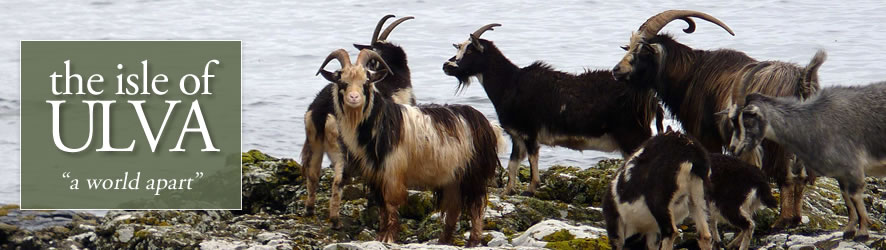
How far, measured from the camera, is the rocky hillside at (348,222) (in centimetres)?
1072

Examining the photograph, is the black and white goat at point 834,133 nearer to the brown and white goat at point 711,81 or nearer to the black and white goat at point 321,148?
the brown and white goat at point 711,81

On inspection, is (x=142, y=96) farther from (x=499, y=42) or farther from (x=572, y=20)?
(x=572, y=20)

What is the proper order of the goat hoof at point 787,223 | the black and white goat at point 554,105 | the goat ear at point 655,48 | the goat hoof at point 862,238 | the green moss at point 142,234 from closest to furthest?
the goat hoof at point 862,238
the green moss at point 142,234
the goat hoof at point 787,223
the goat ear at point 655,48
the black and white goat at point 554,105

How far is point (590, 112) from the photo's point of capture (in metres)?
A: 13.6

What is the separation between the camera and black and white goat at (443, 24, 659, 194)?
44.1 ft

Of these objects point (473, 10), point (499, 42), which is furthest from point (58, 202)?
point (473, 10)

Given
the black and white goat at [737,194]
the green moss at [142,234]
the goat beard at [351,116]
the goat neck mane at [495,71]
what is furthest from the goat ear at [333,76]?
the goat neck mane at [495,71]

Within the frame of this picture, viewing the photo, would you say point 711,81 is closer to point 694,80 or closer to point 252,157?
point 694,80

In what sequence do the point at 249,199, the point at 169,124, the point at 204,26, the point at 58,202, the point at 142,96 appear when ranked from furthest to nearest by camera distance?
the point at 204,26 → the point at 142,96 → the point at 169,124 → the point at 58,202 → the point at 249,199

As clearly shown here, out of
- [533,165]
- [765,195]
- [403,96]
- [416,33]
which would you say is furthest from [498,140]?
[416,33]

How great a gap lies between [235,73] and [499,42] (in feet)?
21.1

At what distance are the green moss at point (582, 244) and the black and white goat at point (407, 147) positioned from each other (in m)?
1.10

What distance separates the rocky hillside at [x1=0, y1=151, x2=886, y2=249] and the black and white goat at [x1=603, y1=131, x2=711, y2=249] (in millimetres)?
616

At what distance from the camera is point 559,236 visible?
10.8 m
